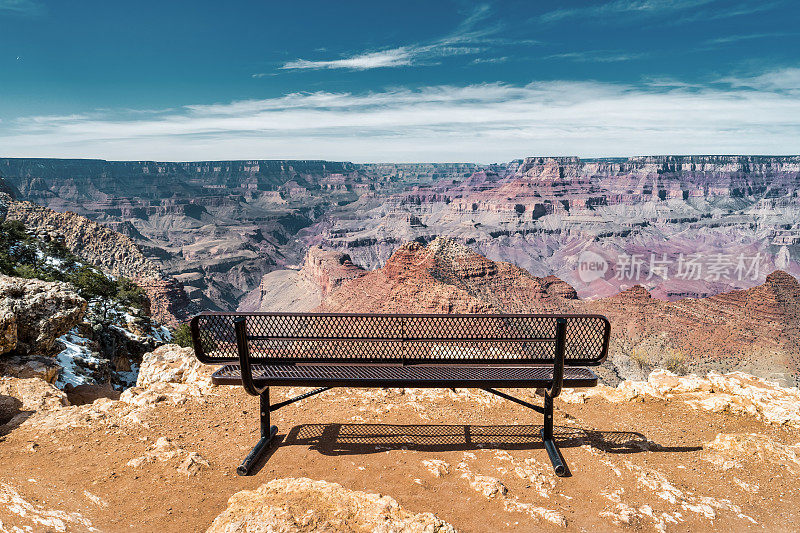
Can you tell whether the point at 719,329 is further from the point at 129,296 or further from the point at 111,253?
the point at 111,253

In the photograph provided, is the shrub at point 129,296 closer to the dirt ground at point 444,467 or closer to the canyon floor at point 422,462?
→ the canyon floor at point 422,462

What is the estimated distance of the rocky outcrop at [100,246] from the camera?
6669cm

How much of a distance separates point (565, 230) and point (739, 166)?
105924mm

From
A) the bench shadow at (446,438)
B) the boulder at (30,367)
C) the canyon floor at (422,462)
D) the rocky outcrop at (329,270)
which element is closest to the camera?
the canyon floor at (422,462)

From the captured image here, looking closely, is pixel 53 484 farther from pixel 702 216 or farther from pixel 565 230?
pixel 702 216

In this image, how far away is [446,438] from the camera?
14.4 feet

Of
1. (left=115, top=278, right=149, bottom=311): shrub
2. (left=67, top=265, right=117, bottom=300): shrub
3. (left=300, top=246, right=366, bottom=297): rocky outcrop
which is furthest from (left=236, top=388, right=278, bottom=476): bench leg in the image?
(left=300, top=246, right=366, bottom=297): rocky outcrop

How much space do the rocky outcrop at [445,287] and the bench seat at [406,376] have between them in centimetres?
2950

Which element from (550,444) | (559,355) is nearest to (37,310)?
(550,444)

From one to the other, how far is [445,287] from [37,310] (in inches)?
1194

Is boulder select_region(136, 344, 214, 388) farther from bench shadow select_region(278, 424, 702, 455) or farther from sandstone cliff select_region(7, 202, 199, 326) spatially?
sandstone cliff select_region(7, 202, 199, 326)

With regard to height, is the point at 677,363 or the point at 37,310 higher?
the point at 37,310

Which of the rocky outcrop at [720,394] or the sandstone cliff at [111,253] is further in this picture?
the sandstone cliff at [111,253]

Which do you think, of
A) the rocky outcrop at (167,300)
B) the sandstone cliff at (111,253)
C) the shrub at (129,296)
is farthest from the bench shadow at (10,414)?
the sandstone cliff at (111,253)
